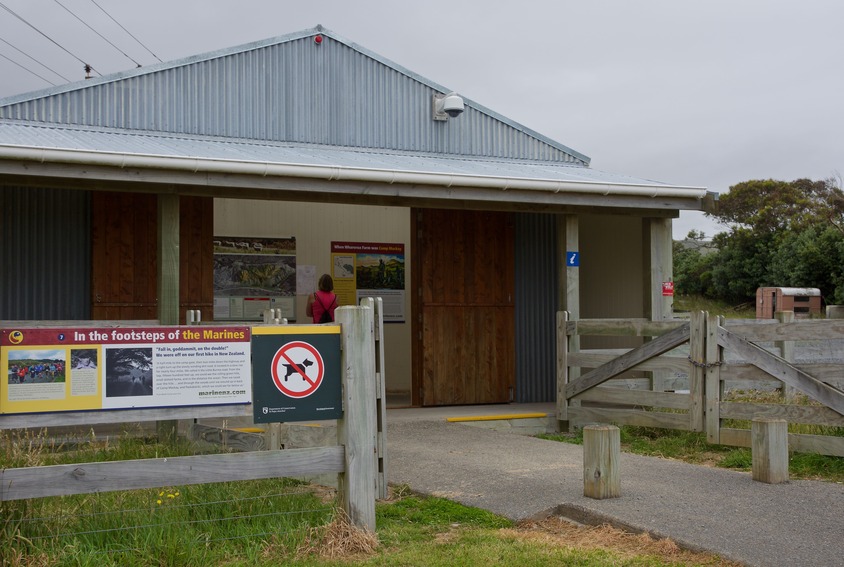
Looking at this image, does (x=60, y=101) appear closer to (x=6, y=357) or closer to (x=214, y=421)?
(x=214, y=421)

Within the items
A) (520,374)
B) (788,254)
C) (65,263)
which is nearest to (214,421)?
(65,263)

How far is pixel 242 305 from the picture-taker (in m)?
13.9

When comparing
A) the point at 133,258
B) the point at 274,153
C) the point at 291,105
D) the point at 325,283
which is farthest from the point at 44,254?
the point at 291,105

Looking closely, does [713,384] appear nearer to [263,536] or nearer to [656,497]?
[656,497]

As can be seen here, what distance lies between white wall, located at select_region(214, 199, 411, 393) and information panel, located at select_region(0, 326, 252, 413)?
847cm

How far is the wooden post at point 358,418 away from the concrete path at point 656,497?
4.01 ft

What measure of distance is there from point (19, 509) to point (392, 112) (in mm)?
9932

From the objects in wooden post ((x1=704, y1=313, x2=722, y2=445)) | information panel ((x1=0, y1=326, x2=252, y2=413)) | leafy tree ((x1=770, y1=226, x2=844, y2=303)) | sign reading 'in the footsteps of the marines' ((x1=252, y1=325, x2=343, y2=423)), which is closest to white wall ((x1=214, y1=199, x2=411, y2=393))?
wooden post ((x1=704, y1=313, x2=722, y2=445))

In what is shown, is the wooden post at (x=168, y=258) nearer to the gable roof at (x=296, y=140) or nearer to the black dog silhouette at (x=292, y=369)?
the gable roof at (x=296, y=140)

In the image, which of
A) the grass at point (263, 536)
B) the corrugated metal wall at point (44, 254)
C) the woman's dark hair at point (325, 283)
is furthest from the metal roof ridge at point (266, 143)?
the grass at point (263, 536)

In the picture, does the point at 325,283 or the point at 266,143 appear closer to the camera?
the point at 325,283

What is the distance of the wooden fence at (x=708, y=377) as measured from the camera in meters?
8.80

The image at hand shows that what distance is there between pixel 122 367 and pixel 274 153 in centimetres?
674

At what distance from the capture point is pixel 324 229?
582 inches
